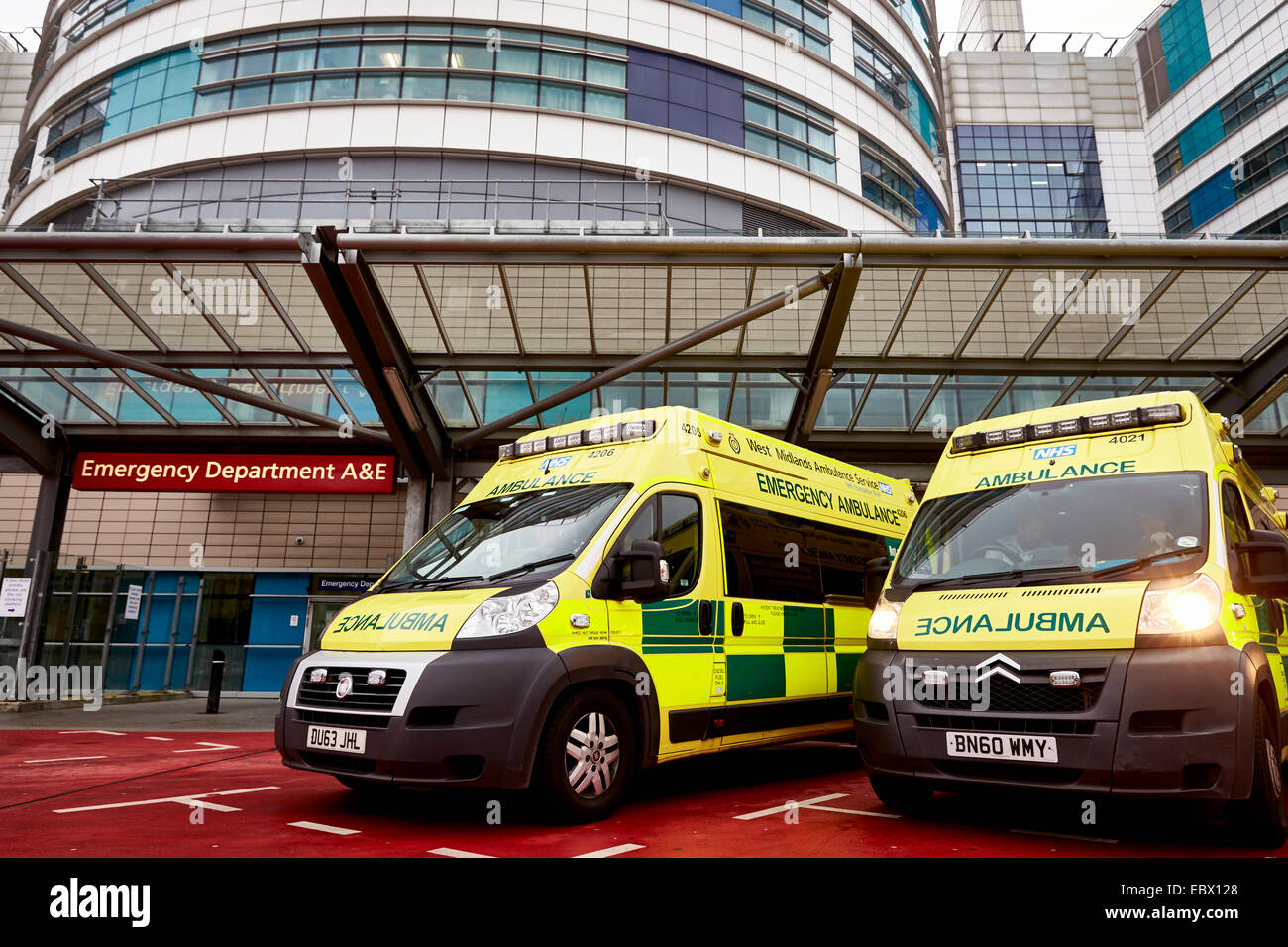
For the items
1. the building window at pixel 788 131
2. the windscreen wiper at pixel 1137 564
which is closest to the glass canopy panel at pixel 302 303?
the windscreen wiper at pixel 1137 564

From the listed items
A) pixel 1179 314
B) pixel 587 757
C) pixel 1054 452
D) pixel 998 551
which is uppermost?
pixel 1179 314

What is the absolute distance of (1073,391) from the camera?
14203 millimetres

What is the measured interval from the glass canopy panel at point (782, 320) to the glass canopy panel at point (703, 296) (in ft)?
0.44

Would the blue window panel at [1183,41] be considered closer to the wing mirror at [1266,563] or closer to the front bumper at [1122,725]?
the wing mirror at [1266,563]

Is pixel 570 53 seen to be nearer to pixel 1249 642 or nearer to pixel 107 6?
pixel 107 6

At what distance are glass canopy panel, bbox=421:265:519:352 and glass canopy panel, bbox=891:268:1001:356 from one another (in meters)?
5.83

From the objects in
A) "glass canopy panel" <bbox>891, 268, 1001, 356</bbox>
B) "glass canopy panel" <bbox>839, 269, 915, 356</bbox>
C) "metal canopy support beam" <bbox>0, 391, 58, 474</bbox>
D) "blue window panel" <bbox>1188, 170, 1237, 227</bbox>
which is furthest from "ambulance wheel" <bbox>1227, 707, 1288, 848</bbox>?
"blue window panel" <bbox>1188, 170, 1237, 227</bbox>

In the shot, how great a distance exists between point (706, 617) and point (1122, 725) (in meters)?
2.52

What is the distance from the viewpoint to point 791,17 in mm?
24328

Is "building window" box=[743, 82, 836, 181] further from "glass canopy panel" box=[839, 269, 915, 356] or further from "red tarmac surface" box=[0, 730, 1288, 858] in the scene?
"red tarmac surface" box=[0, 730, 1288, 858]

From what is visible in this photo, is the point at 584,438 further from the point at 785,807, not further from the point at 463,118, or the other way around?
the point at 463,118

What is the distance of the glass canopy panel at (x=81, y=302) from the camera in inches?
474

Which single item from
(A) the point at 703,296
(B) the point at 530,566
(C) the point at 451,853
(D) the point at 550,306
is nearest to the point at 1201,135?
(A) the point at 703,296
